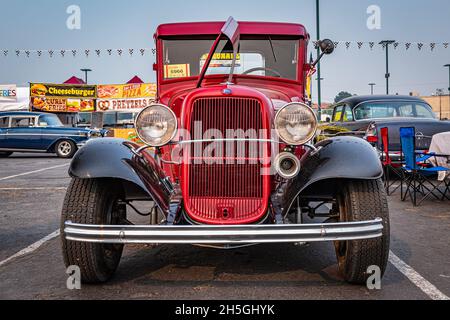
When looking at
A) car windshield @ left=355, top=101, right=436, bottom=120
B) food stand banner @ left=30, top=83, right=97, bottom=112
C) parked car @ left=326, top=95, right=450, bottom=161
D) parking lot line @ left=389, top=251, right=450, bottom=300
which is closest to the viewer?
parking lot line @ left=389, top=251, right=450, bottom=300

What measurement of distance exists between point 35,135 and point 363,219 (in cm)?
1492

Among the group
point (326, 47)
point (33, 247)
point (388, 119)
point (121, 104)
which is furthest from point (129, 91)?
point (326, 47)

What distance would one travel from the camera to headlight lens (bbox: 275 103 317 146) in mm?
3170

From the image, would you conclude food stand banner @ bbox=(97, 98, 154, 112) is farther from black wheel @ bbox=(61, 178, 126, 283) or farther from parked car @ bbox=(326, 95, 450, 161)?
black wheel @ bbox=(61, 178, 126, 283)

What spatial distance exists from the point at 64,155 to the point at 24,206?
32.4 feet

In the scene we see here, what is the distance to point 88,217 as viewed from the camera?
305cm

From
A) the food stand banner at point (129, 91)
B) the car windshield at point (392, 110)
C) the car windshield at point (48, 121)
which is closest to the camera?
the car windshield at point (392, 110)

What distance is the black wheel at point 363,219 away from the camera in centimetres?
302

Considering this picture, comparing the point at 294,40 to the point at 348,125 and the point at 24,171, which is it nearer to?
the point at 348,125

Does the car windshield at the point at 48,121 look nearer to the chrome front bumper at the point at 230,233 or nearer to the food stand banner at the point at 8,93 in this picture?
the food stand banner at the point at 8,93

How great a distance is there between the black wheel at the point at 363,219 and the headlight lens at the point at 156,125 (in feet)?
4.17

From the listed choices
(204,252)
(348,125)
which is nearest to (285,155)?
(204,252)
